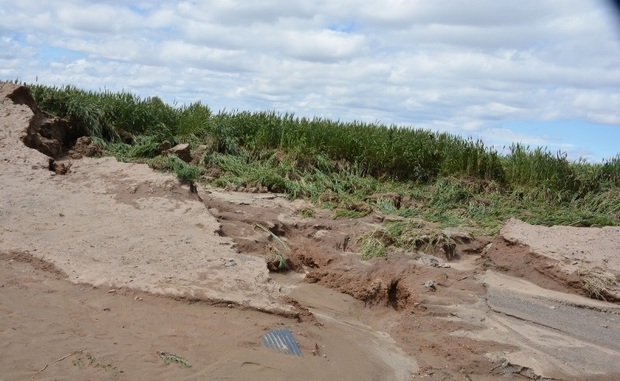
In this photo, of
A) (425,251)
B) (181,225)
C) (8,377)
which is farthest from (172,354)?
(425,251)

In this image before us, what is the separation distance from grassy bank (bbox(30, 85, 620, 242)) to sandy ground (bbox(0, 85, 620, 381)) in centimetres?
158

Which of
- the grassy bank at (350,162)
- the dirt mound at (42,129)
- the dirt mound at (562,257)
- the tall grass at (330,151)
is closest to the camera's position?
the dirt mound at (562,257)

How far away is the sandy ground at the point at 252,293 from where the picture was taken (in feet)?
16.3

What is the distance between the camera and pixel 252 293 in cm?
599

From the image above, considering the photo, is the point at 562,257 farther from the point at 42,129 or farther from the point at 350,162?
the point at 42,129

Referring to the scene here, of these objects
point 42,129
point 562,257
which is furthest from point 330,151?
point 562,257

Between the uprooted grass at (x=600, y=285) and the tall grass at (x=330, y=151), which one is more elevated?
the tall grass at (x=330, y=151)

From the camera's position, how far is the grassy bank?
9.88 m

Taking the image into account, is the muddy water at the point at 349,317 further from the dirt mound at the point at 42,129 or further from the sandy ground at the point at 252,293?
the dirt mound at the point at 42,129

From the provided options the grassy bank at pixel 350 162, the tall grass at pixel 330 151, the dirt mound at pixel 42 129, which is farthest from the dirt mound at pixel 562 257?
the dirt mound at pixel 42 129

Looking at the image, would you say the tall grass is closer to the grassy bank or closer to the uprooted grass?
the grassy bank

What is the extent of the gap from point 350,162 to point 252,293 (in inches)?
226

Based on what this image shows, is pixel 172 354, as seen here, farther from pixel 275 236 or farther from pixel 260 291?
pixel 275 236

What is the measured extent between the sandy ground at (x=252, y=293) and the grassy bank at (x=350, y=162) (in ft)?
5.19
